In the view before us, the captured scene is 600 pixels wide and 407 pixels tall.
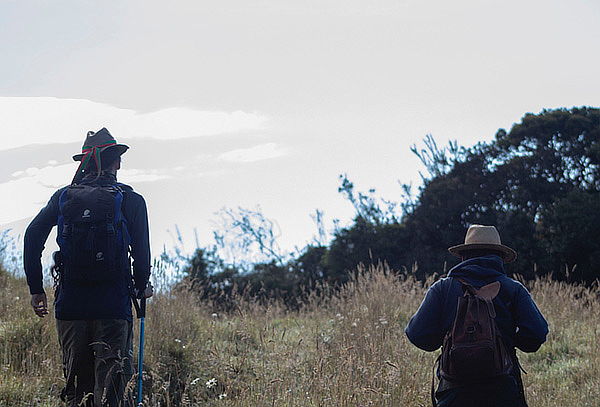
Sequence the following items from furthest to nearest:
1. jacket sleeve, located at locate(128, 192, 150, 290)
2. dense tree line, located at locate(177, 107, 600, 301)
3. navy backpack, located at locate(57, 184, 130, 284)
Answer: dense tree line, located at locate(177, 107, 600, 301)
jacket sleeve, located at locate(128, 192, 150, 290)
navy backpack, located at locate(57, 184, 130, 284)

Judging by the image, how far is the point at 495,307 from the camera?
3.98 metres

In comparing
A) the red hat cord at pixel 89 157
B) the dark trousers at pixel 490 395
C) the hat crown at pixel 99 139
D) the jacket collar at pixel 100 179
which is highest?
the hat crown at pixel 99 139

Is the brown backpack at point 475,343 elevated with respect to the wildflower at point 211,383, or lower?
elevated

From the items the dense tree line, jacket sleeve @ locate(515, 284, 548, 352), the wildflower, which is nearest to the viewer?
jacket sleeve @ locate(515, 284, 548, 352)

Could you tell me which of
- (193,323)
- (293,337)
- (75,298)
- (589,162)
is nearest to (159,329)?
(193,323)

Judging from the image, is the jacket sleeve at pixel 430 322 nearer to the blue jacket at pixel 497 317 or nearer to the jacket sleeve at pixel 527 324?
the blue jacket at pixel 497 317

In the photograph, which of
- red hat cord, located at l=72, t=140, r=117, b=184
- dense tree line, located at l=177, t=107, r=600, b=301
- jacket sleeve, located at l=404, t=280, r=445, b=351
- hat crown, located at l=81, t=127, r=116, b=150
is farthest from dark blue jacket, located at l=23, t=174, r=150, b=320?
dense tree line, located at l=177, t=107, r=600, b=301

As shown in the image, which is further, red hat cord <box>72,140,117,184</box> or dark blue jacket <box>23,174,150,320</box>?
red hat cord <box>72,140,117,184</box>

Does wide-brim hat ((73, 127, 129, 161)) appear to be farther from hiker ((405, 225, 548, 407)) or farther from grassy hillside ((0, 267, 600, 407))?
hiker ((405, 225, 548, 407))

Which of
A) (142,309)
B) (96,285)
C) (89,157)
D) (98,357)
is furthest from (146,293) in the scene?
(89,157)

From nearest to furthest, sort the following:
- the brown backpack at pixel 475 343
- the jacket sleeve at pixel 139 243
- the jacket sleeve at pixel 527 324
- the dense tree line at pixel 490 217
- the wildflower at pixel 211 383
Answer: the brown backpack at pixel 475 343 < the jacket sleeve at pixel 527 324 < the jacket sleeve at pixel 139 243 < the wildflower at pixel 211 383 < the dense tree line at pixel 490 217

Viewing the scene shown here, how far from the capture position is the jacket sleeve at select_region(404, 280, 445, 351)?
13.2 feet

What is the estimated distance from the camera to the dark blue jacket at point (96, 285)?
4805mm

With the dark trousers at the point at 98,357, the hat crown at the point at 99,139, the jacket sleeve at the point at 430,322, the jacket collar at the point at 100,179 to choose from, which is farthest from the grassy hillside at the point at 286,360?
the hat crown at the point at 99,139
